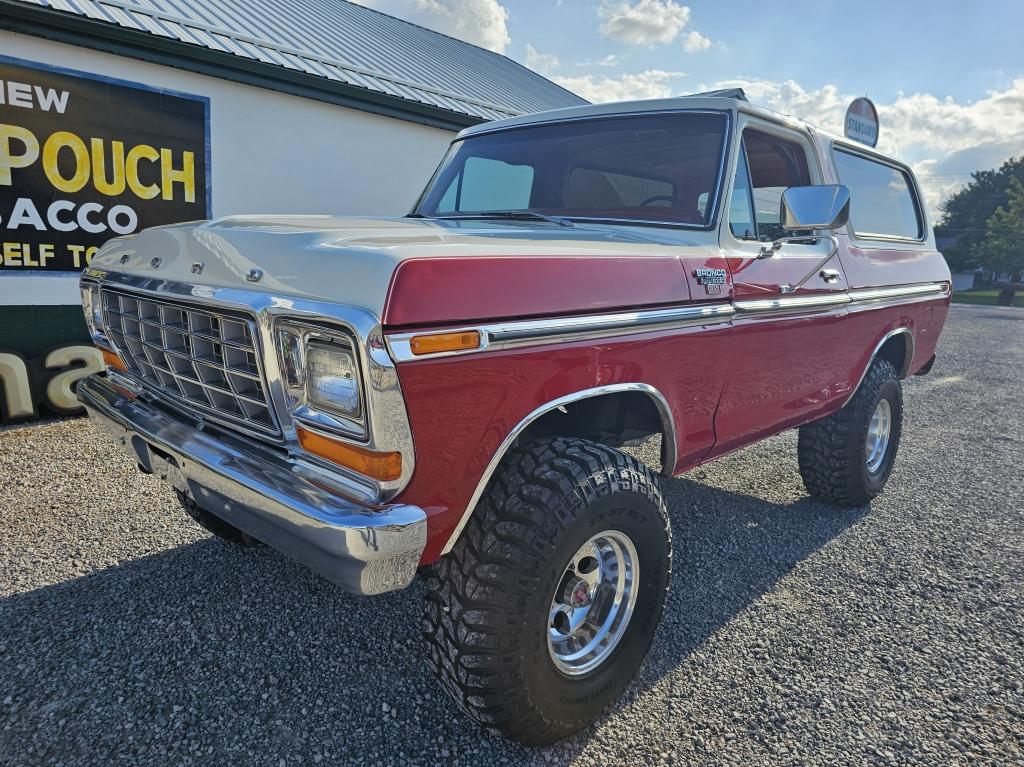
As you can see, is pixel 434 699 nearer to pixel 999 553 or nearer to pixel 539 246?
pixel 539 246

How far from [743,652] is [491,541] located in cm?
129

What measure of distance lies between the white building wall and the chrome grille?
3626 mm

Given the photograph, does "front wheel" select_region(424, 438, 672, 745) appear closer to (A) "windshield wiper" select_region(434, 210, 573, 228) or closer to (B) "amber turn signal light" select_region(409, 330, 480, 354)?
(B) "amber turn signal light" select_region(409, 330, 480, 354)

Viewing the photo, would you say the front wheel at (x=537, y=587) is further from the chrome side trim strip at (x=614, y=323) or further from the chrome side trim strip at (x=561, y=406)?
the chrome side trim strip at (x=614, y=323)

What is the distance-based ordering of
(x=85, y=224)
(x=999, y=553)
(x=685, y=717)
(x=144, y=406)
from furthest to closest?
(x=85, y=224), (x=999, y=553), (x=144, y=406), (x=685, y=717)

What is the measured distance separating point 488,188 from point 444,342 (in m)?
1.80

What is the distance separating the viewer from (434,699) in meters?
2.20

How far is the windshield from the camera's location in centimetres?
275

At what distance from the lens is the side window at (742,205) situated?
2.73 metres

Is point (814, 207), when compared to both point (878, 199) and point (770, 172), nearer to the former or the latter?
point (770, 172)

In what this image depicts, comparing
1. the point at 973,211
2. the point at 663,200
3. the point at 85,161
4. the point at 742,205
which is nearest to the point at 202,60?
the point at 85,161

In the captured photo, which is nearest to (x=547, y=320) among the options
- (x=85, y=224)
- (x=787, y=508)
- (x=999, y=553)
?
(x=787, y=508)

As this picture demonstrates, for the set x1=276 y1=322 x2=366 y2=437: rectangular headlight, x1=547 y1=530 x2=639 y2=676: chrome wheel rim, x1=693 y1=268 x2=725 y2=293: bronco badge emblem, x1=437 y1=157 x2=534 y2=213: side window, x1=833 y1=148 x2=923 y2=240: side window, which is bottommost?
x1=547 y1=530 x2=639 y2=676: chrome wheel rim

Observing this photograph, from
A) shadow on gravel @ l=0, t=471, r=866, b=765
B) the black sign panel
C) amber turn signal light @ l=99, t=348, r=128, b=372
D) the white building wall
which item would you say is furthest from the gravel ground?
the white building wall
